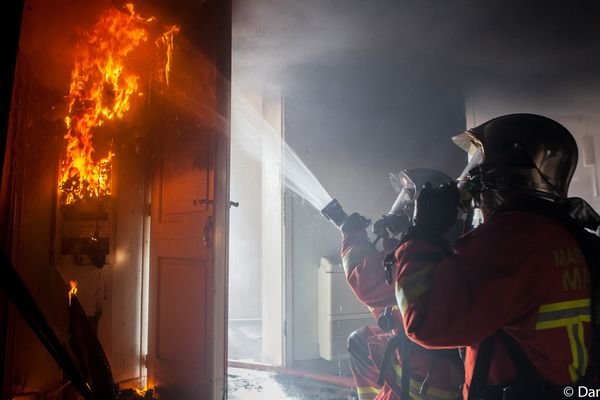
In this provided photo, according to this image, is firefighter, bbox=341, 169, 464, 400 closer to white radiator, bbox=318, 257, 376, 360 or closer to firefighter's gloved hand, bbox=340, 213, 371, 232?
firefighter's gloved hand, bbox=340, 213, 371, 232

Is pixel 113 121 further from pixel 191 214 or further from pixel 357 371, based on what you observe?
pixel 357 371

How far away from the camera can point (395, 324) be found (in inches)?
88.2

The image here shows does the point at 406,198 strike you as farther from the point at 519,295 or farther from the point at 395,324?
the point at 519,295

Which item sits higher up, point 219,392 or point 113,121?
point 113,121

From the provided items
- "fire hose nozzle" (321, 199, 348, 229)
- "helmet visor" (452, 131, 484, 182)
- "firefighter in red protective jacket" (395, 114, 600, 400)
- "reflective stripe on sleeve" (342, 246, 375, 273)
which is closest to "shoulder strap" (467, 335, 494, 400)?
"firefighter in red protective jacket" (395, 114, 600, 400)

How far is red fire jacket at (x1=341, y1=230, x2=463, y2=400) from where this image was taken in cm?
193

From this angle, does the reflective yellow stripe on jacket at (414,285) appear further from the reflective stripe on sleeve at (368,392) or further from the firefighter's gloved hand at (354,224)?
the reflective stripe on sleeve at (368,392)

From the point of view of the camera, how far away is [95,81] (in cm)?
325

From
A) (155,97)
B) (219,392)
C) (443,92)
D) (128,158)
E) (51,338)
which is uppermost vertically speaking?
(443,92)

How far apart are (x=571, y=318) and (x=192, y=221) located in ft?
7.90

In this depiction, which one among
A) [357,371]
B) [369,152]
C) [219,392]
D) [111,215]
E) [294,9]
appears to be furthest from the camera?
[369,152]

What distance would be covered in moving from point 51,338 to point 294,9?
145 inches

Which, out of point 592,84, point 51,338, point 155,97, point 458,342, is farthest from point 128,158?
point 592,84

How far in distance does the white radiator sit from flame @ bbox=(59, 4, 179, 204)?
2.44m
